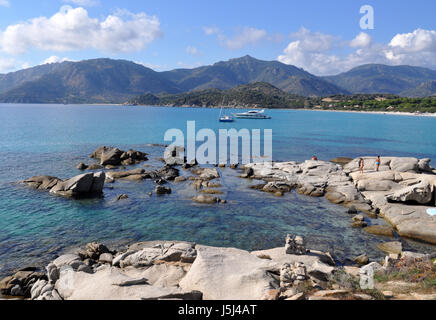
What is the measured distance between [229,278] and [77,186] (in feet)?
77.8

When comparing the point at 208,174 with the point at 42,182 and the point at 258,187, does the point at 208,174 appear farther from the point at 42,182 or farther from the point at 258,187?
the point at 42,182

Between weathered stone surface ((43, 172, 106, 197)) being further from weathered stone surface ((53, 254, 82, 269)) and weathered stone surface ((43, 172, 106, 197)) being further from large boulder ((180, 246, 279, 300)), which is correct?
large boulder ((180, 246, 279, 300))

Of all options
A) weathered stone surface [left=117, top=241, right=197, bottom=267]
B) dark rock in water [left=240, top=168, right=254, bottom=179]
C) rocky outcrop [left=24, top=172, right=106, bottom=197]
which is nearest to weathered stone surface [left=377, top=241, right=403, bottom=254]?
weathered stone surface [left=117, top=241, right=197, bottom=267]

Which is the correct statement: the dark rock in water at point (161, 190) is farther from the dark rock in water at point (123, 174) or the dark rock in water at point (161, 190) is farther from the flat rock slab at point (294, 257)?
the flat rock slab at point (294, 257)

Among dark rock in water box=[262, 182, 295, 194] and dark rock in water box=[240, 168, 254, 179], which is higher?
dark rock in water box=[240, 168, 254, 179]

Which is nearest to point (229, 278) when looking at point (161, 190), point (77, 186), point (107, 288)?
point (107, 288)

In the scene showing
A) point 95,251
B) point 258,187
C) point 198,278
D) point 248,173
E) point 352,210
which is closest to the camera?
point 198,278

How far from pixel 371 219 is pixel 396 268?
1265cm

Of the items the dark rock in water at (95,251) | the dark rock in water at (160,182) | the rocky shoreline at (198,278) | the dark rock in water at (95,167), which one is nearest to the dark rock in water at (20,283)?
the rocky shoreline at (198,278)

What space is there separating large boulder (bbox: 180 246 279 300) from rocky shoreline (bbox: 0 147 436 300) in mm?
43

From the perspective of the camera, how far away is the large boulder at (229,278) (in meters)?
12.0

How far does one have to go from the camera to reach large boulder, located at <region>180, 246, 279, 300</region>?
39.4ft

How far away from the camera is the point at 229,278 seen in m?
13.1
